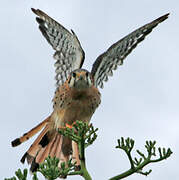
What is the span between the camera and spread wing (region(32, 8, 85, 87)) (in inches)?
212

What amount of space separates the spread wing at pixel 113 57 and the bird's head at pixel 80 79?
22.4 inches

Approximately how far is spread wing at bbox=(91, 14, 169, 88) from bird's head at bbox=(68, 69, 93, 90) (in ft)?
1.87

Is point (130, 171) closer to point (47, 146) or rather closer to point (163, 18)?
point (47, 146)

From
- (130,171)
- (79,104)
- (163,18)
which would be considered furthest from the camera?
(163,18)

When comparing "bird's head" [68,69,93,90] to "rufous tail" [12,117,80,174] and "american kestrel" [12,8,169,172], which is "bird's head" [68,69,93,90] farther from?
"rufous tail" [12,117,80,174]

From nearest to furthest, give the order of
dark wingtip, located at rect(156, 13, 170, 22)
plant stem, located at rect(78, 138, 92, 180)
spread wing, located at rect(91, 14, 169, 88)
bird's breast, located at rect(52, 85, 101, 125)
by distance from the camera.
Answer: plant stem, located at rect(78, 138, 92, 180), bird's breast, located at rect(52, 85, 101, 125), dark wingtip, located at rect(156, 13, 170, 22), spread wing, located at rect(91, 14, 169, 88)

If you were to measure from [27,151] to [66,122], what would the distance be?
69cm

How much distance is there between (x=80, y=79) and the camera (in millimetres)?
4645

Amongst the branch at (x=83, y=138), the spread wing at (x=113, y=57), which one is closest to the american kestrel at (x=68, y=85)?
the spread wing at (x=113, y=57)

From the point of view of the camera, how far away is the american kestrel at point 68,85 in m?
4.80

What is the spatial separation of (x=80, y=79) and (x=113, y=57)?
0.96 meters

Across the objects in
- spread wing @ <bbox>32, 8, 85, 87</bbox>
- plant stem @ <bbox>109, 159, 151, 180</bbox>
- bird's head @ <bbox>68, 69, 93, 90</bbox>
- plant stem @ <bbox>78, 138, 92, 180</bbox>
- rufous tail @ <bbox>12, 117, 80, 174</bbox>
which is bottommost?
plant stem @ <bbox>109, 159, 151, 180</bbox>

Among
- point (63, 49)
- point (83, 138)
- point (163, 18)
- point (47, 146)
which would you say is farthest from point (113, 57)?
point (83, 138)

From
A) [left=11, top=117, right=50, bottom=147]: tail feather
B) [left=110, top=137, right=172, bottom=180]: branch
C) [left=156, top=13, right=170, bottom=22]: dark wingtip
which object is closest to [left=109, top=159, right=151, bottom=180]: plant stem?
[left=110, top=137, right=172, bottom=180]: branch
